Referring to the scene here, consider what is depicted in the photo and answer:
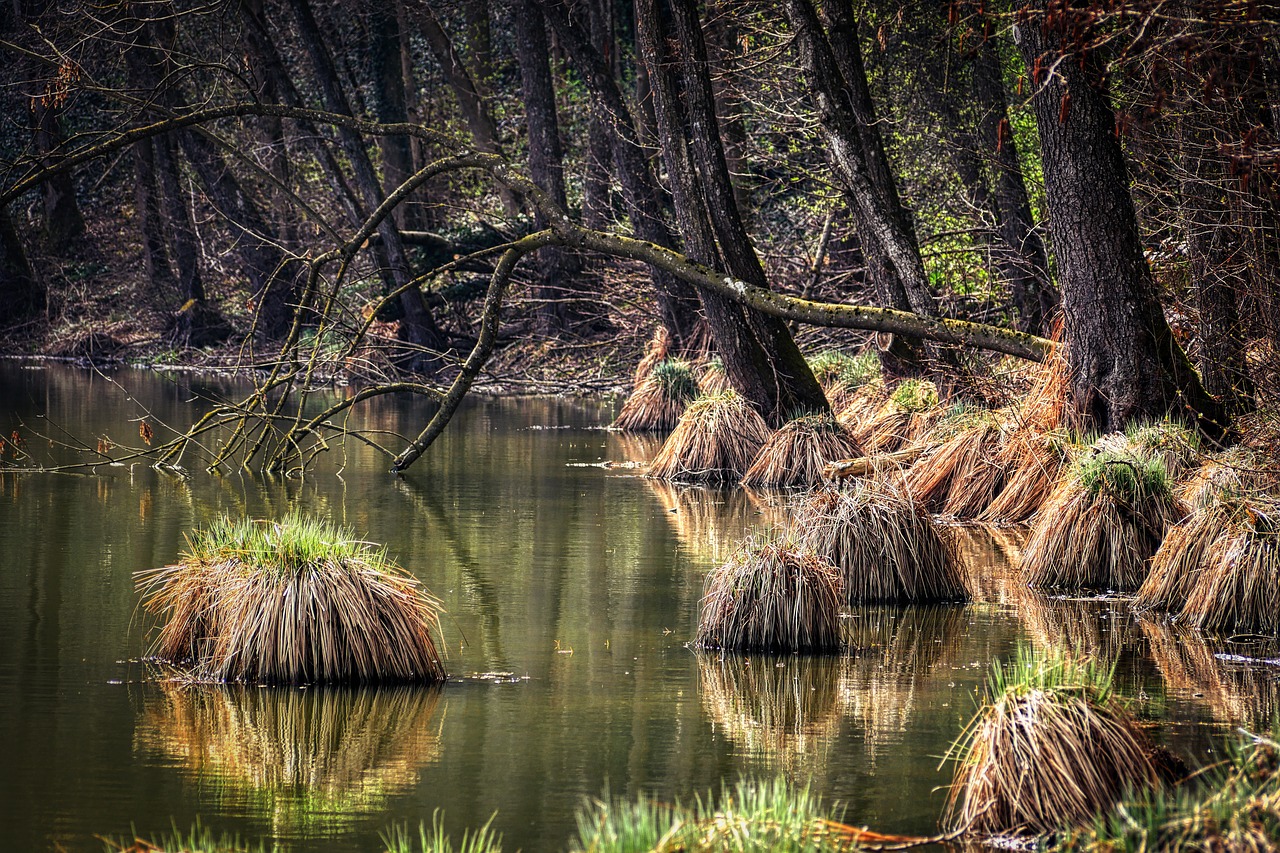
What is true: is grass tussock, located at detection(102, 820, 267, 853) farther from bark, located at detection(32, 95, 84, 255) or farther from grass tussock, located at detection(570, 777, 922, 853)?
bark, located at detection(32, 95, 84, 255)

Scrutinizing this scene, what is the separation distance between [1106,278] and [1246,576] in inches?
137

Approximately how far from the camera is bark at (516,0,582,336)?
28109mm

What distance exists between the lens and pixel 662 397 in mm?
21688

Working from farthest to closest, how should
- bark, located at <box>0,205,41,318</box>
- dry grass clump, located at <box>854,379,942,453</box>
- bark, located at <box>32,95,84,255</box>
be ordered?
bark, located at <box>32,95,84,255</box>, bark, located at <box>0,205,41,318</box>, dry grass clump, located at <box>854,379,942,453</box>

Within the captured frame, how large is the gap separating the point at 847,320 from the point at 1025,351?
1473 mm

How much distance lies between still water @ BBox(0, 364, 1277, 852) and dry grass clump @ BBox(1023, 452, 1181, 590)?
1.86ft

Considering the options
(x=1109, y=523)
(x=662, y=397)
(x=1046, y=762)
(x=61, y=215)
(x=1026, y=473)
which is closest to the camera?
(x=1046, y=762)

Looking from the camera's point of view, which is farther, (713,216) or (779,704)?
(713,216)

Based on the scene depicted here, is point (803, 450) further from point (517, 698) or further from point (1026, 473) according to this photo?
point (517, 698)

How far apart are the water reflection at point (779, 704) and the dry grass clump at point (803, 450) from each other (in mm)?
7294

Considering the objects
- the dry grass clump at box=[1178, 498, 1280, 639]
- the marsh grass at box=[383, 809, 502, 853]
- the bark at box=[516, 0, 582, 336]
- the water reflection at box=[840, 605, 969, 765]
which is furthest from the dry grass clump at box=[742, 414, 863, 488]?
the bark at box=[516, 0, 582, 336]

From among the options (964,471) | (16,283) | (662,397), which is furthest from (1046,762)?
(16,283)

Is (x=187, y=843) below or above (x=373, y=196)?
below

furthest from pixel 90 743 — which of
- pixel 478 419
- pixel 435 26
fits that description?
pixel 435 26
